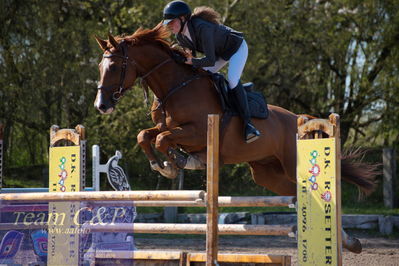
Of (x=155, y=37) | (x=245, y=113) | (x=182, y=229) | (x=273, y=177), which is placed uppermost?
(x=155, y=37)

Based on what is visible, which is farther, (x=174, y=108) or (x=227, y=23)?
(x=227, y=23)

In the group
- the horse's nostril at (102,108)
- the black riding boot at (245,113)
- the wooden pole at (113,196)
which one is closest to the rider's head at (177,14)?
the black riding boot at (245,113)

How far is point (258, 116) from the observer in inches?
180

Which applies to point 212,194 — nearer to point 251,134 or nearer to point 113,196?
point 113,196

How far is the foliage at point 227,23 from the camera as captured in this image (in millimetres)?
11016

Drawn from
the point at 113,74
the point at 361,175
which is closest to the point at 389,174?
the point at 361,175

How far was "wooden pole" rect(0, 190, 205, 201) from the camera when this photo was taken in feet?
11.3

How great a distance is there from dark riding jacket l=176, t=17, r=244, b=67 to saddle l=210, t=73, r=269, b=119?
164mm

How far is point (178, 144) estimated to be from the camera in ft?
14.2

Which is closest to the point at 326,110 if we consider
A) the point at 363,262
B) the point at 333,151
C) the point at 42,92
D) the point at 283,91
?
the point at 283,91

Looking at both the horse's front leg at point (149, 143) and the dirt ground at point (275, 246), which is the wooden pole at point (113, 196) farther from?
the dirt ground at point (275, 246)

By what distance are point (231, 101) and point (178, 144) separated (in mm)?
526

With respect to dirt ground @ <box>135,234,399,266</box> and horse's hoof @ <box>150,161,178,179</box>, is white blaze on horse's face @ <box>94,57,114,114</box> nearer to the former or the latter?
horse's hoof @ <box>150,161,178,179</box>

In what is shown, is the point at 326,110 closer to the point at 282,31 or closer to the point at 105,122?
the point at 282,31
